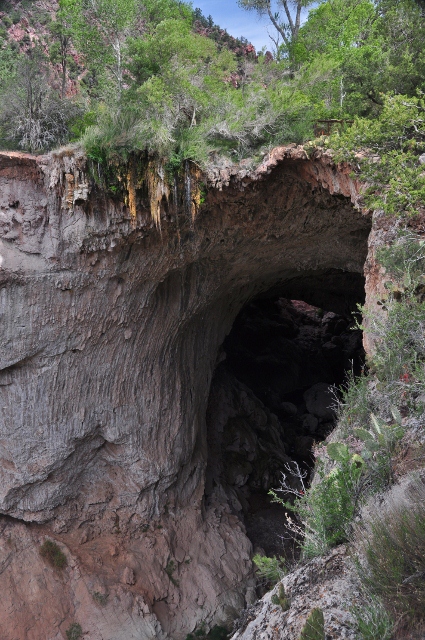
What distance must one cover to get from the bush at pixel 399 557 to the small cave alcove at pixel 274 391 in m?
4.68

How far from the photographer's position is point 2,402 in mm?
8281

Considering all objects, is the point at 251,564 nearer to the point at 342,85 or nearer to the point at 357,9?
the point at 342,85

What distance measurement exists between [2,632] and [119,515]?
2.72 m

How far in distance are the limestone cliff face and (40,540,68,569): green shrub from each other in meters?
0.16

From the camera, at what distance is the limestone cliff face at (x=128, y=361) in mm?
7266

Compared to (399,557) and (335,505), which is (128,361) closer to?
(335,505)

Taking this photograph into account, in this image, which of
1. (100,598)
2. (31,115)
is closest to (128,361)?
(100,598)

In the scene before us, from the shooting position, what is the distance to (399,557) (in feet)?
8.76

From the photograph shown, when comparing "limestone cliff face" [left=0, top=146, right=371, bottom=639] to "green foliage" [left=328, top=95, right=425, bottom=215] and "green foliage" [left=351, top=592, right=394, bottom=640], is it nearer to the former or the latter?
"green foliage" [left=328, top=95, right=425, bottom=215]

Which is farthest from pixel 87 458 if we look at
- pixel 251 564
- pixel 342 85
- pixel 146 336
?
pixel 342 85

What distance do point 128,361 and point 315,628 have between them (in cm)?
685

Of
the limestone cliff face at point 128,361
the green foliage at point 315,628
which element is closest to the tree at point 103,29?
the limestone cliff face at point 128,361

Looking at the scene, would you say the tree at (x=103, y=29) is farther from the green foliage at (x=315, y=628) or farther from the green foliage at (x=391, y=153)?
the green foliage at (x=315, y=628)

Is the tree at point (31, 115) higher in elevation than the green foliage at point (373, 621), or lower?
higher
